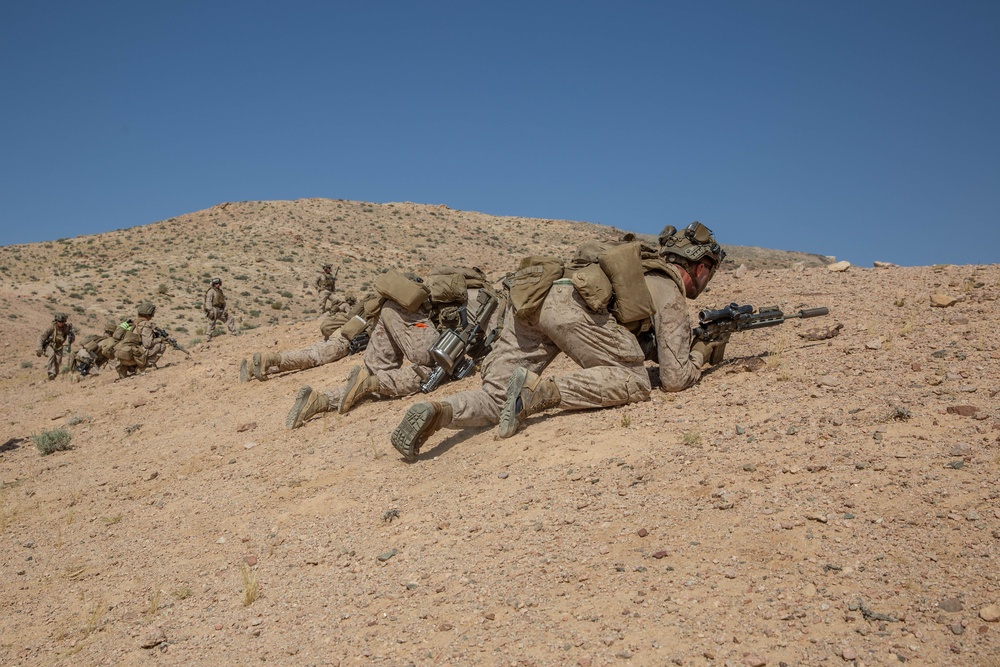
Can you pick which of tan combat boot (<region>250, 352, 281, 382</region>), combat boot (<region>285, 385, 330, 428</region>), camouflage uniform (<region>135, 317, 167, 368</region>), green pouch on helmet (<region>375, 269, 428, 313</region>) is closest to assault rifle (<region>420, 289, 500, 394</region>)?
green pouch on helmet (<region>375, 269, 428, 313</region>)

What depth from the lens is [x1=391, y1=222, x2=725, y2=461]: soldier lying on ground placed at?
5.91 metres

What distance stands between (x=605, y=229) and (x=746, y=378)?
49.5 meters

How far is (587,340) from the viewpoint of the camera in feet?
20.1

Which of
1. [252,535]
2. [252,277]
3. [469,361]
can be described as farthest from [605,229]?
[252,535]

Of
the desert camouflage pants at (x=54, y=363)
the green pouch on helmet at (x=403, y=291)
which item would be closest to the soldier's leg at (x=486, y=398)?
the green pouch on helmet at (x=403, y=291)

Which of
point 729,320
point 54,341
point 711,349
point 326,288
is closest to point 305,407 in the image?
point 711,349

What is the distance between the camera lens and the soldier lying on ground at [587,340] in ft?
19.4

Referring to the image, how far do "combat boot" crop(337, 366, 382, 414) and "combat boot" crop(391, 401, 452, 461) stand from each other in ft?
8.34

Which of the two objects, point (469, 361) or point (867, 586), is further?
point (469, 361)

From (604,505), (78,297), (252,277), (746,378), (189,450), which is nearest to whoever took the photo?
(604,505)

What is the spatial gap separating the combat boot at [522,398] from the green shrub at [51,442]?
643 centimetres

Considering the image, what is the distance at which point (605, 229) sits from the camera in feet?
180

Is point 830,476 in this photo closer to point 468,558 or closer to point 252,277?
point 468,558

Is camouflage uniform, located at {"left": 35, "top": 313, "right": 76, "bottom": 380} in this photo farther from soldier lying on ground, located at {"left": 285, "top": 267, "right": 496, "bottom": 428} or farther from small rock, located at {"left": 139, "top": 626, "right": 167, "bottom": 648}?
small rock, located at {"left": 139, "top": 626, "right": 167, "bottom": 648}
